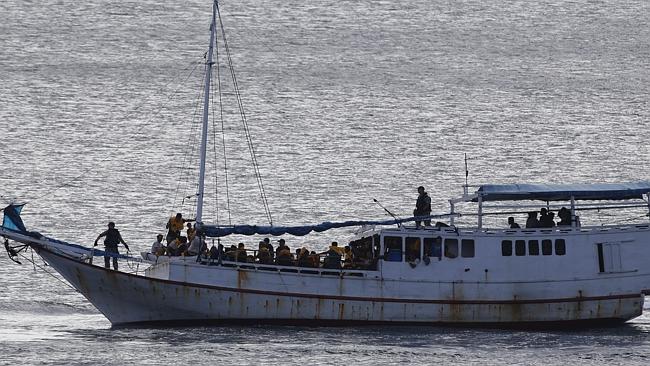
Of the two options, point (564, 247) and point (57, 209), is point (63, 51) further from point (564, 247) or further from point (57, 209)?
point (564, 247)

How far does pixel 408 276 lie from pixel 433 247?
123cm

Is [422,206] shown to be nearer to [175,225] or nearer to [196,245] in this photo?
[196,245]

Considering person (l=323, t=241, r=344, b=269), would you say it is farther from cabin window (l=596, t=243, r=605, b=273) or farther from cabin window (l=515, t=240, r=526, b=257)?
cabin window (l=596, t=243, r=605, b=273)

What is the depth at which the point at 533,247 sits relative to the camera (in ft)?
170

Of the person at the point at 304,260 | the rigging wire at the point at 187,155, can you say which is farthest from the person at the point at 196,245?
the rigging wire at the point at 187,155

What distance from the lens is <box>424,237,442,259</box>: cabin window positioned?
5131 centimetres

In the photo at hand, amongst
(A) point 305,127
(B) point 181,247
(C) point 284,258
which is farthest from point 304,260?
(A) point 305,127

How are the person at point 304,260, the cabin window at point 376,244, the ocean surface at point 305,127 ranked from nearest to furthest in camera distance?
the ocean surface at point 305,127 → the person at point 304,260 → the cabin window at point 376,244

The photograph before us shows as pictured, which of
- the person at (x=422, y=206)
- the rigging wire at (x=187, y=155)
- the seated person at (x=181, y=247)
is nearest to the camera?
the seated person at (x=181, y=247)

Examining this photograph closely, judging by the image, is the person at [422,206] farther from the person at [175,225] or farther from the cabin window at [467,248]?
the person at [175,225]

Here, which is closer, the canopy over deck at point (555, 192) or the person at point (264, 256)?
the person at point (264, 256)

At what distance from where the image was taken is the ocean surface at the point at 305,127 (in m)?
48.7

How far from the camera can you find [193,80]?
108125mm

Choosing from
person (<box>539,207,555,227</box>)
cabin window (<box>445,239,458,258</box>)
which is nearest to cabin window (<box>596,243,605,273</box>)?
person (<box>539,207,555,227</box>)
